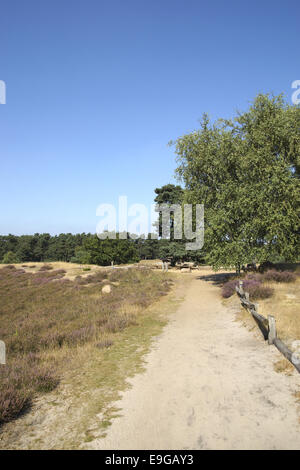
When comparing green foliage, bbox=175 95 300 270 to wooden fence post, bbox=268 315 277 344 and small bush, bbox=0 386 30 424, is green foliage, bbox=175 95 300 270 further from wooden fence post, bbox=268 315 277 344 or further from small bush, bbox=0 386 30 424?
small bush, bbox=0 386 30 424

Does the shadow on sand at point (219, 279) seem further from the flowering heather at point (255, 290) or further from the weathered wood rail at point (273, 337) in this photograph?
the weathered wood rail at point (273, 337)

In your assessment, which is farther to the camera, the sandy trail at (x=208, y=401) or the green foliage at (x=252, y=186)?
the green foliage at (x=252, y=186)

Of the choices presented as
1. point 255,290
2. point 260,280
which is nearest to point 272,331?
point 255,290

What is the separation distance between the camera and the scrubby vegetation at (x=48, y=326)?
721 cm

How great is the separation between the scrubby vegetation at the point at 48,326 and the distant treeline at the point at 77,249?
29.2 metres

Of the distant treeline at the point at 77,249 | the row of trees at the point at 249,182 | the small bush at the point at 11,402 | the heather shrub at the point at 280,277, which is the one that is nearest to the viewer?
the small bush at the point at 11,402

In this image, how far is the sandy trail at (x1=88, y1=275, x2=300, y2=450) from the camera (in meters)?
5.08

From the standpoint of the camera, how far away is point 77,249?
104 meters

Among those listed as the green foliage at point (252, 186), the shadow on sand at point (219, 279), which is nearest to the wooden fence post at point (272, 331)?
the green foliage at point (252, 186)

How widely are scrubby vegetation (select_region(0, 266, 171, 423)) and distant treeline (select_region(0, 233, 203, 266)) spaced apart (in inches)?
1149

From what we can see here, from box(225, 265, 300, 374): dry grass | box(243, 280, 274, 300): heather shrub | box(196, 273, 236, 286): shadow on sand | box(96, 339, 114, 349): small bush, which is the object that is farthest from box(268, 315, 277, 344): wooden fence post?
box(196, 273, 236, 286): shadow on sand

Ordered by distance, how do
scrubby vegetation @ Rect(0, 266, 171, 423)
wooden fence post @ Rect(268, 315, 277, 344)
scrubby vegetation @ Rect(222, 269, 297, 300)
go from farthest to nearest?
scrubby vegetation @ Rect(222, 269, 297, 300) → wooden fence post @ Rect(268, 315, 277, 344) → scrubby vegetation @ Rect(0, 266, 171, 423)

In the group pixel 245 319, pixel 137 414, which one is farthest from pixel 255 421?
pixel 245 319
